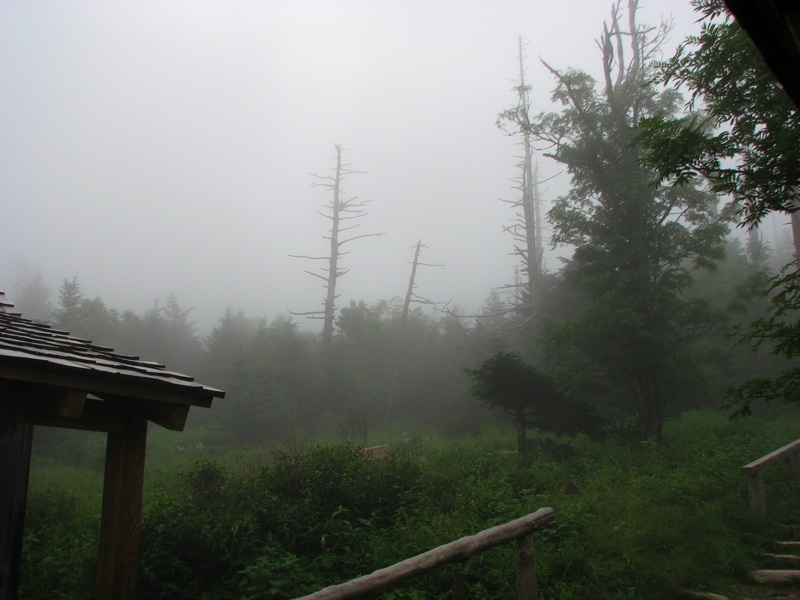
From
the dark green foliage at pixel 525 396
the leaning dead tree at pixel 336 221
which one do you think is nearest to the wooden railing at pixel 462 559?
the dark green foliage at pixel 525 396

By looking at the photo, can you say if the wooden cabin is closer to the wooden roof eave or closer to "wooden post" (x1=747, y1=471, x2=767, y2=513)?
the wooden roof eave

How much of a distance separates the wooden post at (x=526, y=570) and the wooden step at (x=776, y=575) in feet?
9.42

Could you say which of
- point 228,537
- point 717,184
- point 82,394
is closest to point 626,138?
point 717,184

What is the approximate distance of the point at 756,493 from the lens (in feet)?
25.2

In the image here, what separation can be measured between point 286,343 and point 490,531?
75.1 feet

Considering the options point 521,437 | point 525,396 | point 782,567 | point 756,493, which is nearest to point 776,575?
point 782,567

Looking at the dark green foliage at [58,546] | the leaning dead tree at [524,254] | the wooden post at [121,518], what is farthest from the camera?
the leaning dead tree at [524,254]

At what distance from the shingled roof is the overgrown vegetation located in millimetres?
3137

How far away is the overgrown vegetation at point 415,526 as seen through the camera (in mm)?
5898

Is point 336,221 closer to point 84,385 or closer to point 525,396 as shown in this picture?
point 525,396

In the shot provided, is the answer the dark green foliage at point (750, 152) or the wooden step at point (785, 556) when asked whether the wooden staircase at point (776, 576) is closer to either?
the wooden step at point (785, 556)

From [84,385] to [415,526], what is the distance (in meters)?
5.31

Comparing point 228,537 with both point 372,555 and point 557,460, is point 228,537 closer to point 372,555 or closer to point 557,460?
point 372,555

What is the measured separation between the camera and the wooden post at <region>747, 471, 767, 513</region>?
7617 millimetres
